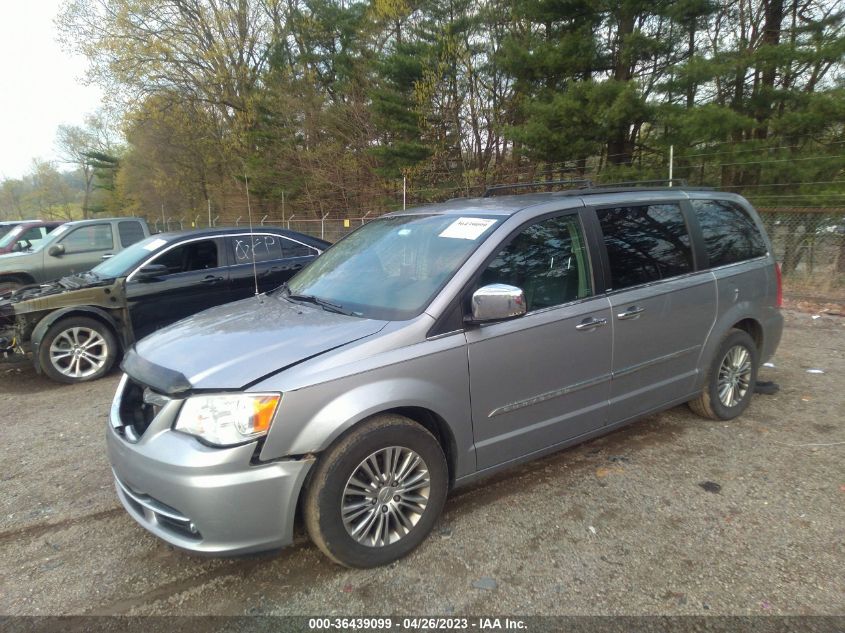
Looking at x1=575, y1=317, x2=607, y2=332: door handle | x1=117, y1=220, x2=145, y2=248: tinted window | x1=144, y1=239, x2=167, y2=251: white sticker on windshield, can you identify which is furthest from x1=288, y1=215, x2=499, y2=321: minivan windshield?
x1=117, y1=220, x2=145, y2=248: tinted window

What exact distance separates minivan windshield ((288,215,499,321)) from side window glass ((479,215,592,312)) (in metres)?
0.19

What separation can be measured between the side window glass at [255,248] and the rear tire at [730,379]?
5161mm

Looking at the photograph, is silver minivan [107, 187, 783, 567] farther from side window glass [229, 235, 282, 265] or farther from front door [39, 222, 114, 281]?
front door [39, 222, 114, 281]

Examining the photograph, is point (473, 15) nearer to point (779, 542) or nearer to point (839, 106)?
point (839, 106)

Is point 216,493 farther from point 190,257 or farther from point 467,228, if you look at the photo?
point 190,257

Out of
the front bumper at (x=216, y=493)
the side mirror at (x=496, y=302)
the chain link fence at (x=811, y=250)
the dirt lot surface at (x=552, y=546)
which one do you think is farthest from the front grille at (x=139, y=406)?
the chain link fence at (x=811, y=250)

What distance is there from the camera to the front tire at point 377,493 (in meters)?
2.45

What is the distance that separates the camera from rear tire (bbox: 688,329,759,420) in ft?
13.7

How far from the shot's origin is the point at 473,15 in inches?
713

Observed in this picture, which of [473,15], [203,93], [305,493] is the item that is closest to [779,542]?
[305,493]

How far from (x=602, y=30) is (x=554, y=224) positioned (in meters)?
12.6

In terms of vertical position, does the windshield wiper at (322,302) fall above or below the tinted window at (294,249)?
below

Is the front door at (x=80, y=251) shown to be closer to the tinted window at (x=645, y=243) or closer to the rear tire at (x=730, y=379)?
the tinted window at (x=645, y=243)

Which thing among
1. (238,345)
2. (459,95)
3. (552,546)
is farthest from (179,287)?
(459,95)
